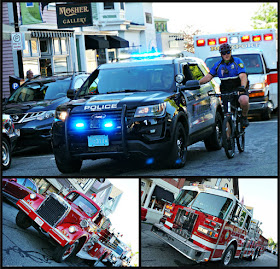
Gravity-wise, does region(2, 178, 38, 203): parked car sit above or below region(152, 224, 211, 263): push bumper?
above

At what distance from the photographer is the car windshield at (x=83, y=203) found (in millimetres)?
8117

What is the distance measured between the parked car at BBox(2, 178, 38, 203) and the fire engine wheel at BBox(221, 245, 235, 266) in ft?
8.75

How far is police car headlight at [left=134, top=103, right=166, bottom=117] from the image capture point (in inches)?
342

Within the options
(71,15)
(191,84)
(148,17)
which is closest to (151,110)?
(191,84)

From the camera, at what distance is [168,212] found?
7.79 m

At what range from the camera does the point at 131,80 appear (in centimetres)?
980

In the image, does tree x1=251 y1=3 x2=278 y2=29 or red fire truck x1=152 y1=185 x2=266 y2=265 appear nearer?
red fire truck x1=152 y1=185 x2=266 y2=265

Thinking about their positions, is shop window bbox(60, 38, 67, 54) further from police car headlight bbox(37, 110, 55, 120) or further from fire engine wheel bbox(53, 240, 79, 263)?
fire engine wheel bbox(53, 240, 79, 263)

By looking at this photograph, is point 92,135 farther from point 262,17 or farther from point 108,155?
point 262,17

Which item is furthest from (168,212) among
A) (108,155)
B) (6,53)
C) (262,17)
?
(262,17)

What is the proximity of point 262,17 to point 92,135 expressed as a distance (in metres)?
31.8

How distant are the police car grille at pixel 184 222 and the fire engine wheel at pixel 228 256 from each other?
1.63 feet

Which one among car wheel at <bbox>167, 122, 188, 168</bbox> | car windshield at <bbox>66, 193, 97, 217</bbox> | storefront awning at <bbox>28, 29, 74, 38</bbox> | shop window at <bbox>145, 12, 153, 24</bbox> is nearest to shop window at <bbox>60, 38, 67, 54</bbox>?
storefront awning at <bbox>28, 29, 74, 38</bbox>

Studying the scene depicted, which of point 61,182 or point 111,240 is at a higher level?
point 61,182
